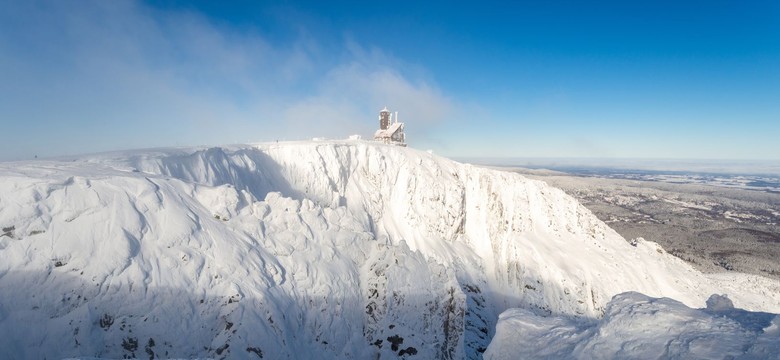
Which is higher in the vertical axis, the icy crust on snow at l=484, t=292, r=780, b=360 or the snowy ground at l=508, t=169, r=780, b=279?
the icy crust on snow at l=484, t=292, r=780, b=360

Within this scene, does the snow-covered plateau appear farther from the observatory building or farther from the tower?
the tower

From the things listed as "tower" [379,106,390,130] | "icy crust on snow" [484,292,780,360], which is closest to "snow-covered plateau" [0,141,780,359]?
"icy crust on snow" [484,292,780,360]

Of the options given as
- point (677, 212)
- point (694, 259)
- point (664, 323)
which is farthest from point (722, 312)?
point (677, 212)

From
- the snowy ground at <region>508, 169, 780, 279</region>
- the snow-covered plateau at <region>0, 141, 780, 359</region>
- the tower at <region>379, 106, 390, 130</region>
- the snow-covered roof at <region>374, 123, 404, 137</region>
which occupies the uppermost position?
the tower at <region>379, 106, 390, 130</region>

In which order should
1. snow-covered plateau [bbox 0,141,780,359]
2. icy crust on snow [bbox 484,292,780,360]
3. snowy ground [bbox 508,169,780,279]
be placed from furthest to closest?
snowy ground [bbox 508,169,780,279], snow-covered plateau [bbox 0,141,780,359], icy crust on snow [bbox 484,292,780,360]

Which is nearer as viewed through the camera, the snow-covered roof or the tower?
the snow-covered roof

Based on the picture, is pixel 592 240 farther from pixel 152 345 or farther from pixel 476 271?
pixel 152 345

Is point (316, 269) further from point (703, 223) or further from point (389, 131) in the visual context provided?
point (703, 223)
